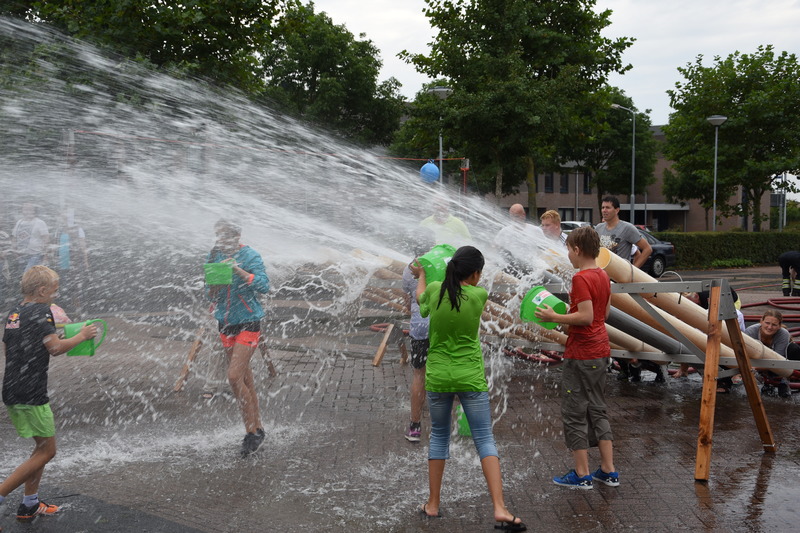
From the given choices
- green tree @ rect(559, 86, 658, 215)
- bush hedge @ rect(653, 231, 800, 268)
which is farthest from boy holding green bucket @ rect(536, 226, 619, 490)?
green tree @ rect(559, 86, 658, 215)

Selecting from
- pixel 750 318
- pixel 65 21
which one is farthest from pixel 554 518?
pixel 65 21

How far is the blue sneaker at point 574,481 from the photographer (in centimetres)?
479

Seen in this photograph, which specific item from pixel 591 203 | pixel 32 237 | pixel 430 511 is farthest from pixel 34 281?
pixel 591 203

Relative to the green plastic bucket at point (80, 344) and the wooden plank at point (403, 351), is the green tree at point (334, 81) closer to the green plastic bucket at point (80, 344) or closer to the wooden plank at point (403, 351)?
the wooden plank at point (403, 351)

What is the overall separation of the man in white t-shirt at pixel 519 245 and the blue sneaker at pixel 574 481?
8.27 feet

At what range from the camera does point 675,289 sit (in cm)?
555

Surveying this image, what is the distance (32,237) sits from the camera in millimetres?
Answer: 12305

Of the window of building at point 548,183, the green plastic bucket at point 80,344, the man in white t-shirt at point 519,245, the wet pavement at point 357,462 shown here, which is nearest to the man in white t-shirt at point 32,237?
the wet pavement at point 357,462

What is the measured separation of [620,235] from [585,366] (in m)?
3.69

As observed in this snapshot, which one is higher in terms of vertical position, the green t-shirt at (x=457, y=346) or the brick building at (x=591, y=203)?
the brick building at (x=591, y=203)

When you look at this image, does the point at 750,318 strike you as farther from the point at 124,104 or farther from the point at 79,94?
the point at 79,94

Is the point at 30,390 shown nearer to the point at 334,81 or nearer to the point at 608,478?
the point at 608,478

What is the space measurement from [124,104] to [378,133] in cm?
2988

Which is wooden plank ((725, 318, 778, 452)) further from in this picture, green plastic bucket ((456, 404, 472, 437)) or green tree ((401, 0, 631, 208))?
green tree ((401, 0, 631, 208))
